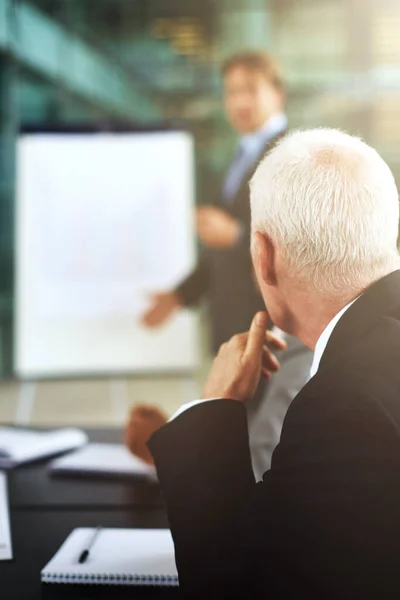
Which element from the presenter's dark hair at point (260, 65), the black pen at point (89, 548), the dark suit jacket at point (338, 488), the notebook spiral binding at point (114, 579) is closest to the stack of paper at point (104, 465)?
the black pen at point (89, 548)

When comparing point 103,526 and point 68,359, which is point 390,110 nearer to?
point 68,359

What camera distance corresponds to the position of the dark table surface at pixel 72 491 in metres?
1.49

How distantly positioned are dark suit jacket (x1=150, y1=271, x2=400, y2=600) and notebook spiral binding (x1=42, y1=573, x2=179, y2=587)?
0.18m

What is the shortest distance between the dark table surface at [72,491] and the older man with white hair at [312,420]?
0.49 m

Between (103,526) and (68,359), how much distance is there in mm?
3362

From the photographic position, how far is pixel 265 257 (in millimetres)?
951

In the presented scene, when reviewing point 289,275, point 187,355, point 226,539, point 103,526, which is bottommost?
point 187,355

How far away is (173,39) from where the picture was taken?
834cm

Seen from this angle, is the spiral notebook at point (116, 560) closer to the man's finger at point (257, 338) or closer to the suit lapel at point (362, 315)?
the man's finger at point (257, 338)

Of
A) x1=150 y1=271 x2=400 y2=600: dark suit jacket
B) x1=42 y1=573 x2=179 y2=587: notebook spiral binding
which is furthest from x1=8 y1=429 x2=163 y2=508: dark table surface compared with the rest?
x1=150 y1=271 x2=400 y2=600: dark suit jacket

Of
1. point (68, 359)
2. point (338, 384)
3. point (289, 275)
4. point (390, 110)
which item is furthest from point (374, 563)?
point (390, 110)

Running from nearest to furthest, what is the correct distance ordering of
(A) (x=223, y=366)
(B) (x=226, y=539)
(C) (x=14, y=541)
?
(B) (x=226, y=539), (A) (x=223, y=366), (C) (x=14, y=541)

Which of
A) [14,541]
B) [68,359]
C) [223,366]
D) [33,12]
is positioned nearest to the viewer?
[223,366]

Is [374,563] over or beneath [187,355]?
over
